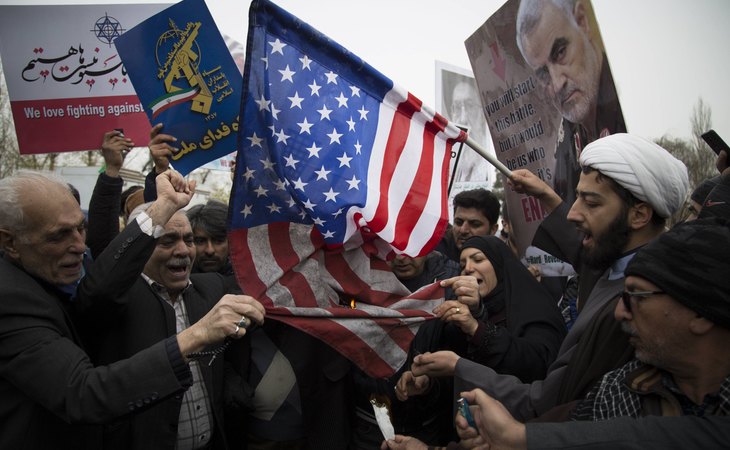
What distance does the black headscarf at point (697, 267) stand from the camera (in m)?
1.53

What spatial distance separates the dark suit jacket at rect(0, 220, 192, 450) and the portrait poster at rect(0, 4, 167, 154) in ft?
7.82

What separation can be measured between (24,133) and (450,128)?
10.9ft

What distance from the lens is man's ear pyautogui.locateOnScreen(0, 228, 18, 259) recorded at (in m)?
2.12

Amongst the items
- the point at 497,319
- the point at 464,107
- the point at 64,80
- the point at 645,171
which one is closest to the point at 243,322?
the point at 497,319

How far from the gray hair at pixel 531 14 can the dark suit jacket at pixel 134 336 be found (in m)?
2.55

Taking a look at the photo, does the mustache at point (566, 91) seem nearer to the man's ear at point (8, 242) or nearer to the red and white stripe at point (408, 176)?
the red and white stripe at point (408, 176)

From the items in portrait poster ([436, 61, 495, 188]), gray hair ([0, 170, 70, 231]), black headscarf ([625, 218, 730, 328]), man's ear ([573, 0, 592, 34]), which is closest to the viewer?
black headscarf ([625, 218, 730, 328])

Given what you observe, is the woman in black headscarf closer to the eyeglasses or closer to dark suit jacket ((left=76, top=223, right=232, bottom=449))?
the eyeglasses

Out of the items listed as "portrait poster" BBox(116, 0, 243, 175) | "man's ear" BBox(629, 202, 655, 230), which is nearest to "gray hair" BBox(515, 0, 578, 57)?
"man's ear" BBox(629, 202, 655, 230)

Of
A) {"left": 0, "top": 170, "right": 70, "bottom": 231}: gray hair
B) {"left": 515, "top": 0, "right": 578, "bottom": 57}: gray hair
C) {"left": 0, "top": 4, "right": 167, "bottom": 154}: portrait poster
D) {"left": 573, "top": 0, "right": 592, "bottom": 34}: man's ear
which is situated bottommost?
{"left": 0, "top": 170, "right": 70, "bottom": 231}: gray hair

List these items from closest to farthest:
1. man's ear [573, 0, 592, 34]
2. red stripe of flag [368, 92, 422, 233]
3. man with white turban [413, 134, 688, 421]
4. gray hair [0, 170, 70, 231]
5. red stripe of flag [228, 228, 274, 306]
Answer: gray hair [0, 170, 70, 231] < man with white turban [413, 134, 688, 421] < red stripe of flag [228, 228, 274, 306] < red stripe of flag [368, 92, 422, 233] < man's ear [573, 0, 592, 34]

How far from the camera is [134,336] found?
2.51 meters

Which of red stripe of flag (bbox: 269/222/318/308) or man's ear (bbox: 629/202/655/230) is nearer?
man's ear (bbox: 629/202/655/230)

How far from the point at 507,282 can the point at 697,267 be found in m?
1.58
